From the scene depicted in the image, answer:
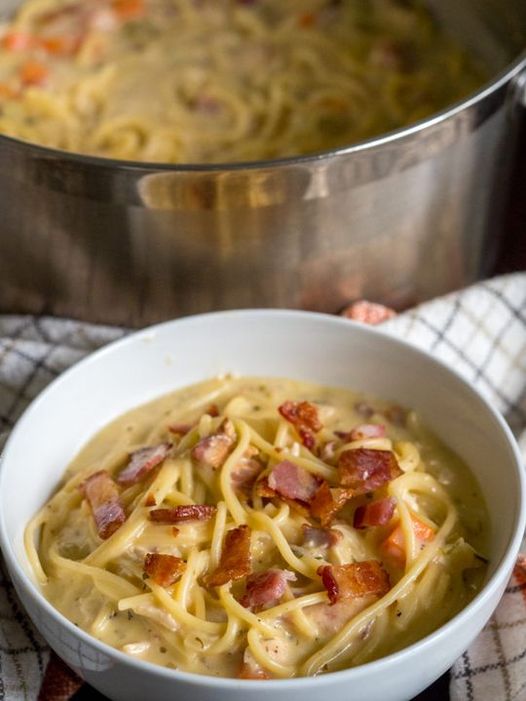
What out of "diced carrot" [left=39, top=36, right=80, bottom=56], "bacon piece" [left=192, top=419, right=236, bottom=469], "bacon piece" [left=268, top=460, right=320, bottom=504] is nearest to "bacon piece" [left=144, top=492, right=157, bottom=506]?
"bacon piece" [left=192, top=419, right=236, bottom=469]

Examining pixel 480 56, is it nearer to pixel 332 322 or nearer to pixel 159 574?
pixel 332 322

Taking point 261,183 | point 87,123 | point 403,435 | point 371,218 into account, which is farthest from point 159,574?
point 87,123

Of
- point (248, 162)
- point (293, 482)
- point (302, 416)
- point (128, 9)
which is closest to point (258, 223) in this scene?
point (248, 162)

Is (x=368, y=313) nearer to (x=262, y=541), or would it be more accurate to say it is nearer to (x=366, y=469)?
(x=366, y=469)

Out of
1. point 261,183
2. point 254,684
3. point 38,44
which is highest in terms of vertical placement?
point 261,183

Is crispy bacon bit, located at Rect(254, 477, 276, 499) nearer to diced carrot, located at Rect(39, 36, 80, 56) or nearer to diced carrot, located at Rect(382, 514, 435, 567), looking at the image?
diced carrot, located at Rect(382, 514, 435, 567)

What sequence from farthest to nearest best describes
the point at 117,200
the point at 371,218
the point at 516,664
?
1. the point at 371,218
2. the point at 117,200
3. the point at 516,664
